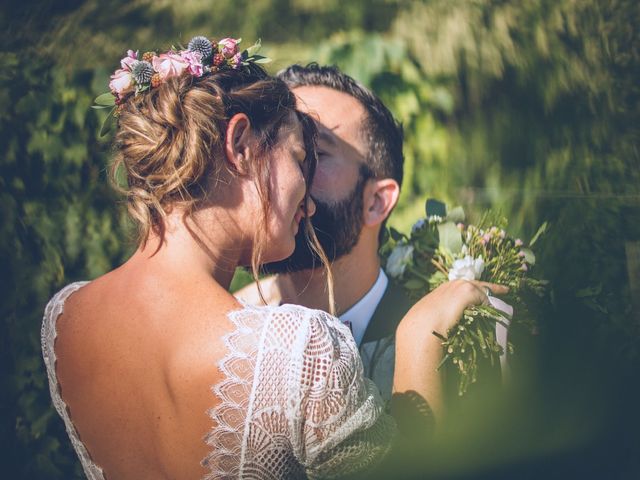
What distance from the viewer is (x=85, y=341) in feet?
4.60

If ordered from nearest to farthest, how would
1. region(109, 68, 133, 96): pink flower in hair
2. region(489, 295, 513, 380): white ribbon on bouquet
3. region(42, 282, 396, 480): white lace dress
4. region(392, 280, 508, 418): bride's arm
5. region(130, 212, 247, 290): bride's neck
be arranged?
region(42, 282, 396, 480): white lace dress → region(130, 212, 247, 290): bride's neck → region(109, 68, 133, 96): pink flower in hair → region(392, 280, 508, 418): bride's arm → region(489, 295, 513, 380): white ribbon on bouquet

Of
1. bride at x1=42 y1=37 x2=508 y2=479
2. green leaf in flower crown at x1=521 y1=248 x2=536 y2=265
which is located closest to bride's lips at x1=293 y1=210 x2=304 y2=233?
bride at x1=42 y1=37 x2=508 y2=479

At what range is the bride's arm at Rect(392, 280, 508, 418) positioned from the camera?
1696 mm

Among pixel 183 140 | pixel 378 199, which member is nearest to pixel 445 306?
pixel 378 199

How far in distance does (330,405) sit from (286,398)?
79 millimetres

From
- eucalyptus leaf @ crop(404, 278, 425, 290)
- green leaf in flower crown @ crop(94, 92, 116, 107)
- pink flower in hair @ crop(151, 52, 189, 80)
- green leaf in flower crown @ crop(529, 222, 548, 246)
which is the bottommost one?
eucalyptus leaf @ crop(404, 278, 425, 290)

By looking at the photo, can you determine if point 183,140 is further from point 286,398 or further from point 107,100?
point 286,398

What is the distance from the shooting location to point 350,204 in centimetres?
210

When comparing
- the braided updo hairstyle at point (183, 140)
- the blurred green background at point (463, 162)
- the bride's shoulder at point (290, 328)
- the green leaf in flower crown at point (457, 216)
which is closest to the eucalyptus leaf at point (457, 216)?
the green leaf in flower crown at point (457, 216)

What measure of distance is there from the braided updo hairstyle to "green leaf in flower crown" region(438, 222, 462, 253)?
75 cm

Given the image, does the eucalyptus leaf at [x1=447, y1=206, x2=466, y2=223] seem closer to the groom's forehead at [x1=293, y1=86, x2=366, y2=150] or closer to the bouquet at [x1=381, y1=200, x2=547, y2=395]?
the bouquet at [x1=381, y1=200, x2=547, y2=395]

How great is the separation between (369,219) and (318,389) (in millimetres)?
1003

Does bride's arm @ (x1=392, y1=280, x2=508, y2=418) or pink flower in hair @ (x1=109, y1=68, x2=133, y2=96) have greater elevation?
pink flower in hair @ (x1=109, y1=68, x2=133, y2=96)

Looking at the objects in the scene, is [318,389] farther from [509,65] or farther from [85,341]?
[509,65]
